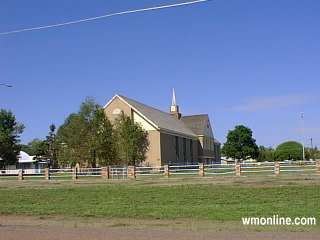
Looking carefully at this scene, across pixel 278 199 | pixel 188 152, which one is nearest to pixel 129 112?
pixel 188 152

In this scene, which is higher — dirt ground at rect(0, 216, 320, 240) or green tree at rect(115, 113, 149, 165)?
green tree at rect(115, 113, 149, 165)

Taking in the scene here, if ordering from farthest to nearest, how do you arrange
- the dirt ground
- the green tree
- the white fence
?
1. the green tree
2. the white fence
3. the dirt ground

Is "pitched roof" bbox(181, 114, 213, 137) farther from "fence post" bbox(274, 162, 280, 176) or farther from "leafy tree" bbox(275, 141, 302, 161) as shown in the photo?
"fence post" bbox(274, 162, 280, 176)

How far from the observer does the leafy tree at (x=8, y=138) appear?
83.7 meters

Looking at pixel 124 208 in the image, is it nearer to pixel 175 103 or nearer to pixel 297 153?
pixel 175 103

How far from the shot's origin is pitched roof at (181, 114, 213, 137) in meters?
100

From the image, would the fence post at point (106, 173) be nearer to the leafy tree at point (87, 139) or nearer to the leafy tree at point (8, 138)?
the leafy tree at point (87, 139)

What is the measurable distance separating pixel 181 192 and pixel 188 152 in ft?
212

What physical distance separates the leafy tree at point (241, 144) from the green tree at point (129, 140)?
140ft

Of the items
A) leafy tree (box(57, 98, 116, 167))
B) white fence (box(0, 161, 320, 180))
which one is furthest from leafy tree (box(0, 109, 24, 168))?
white fence (box(0, 161, 320, 180))

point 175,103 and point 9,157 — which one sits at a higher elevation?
point 175,103

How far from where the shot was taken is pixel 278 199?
74.4 ft

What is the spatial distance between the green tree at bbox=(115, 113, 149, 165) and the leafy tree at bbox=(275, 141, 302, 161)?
181 ft

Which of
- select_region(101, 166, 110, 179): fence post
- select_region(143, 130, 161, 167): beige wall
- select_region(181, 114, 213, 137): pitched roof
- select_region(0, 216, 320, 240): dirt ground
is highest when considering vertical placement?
select_region(181, 114, 213, 137): pitched roof
